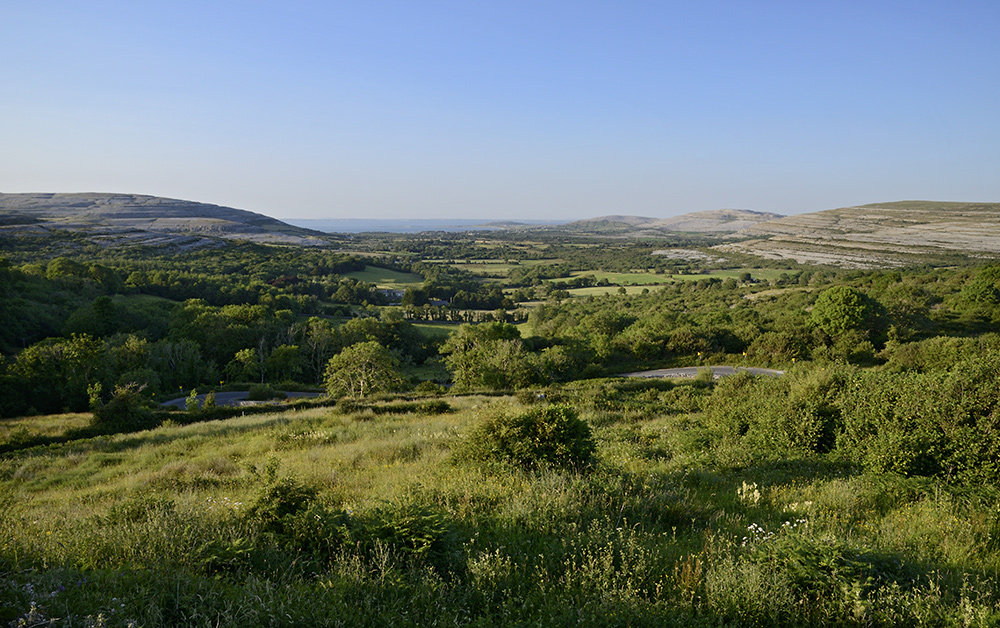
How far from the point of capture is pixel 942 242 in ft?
277

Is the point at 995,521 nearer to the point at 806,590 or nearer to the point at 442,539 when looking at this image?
the point at 806,590

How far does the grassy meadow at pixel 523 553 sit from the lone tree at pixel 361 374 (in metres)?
30.4

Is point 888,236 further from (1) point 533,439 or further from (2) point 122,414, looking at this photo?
(2) point 122,414

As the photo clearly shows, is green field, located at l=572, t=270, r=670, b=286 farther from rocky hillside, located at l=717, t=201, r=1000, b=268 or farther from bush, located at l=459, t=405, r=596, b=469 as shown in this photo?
bush, located at l=459, t=405, r=596, b=469

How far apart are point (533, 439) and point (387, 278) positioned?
444ft

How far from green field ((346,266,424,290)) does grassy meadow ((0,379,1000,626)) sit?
118500mm

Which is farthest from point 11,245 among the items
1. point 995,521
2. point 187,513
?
point 995,521

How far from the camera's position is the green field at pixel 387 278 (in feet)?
424

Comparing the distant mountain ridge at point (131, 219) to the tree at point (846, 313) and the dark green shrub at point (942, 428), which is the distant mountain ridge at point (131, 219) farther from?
the dark green shrub at point (942, 428)

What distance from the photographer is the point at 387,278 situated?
5463 inches

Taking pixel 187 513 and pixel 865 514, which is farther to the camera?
pixel 865 514

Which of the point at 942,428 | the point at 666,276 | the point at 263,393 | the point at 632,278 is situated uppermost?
the point at 942,428

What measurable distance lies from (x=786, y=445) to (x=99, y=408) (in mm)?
30126

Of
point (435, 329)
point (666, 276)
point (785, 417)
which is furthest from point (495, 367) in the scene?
point (666, 276)
